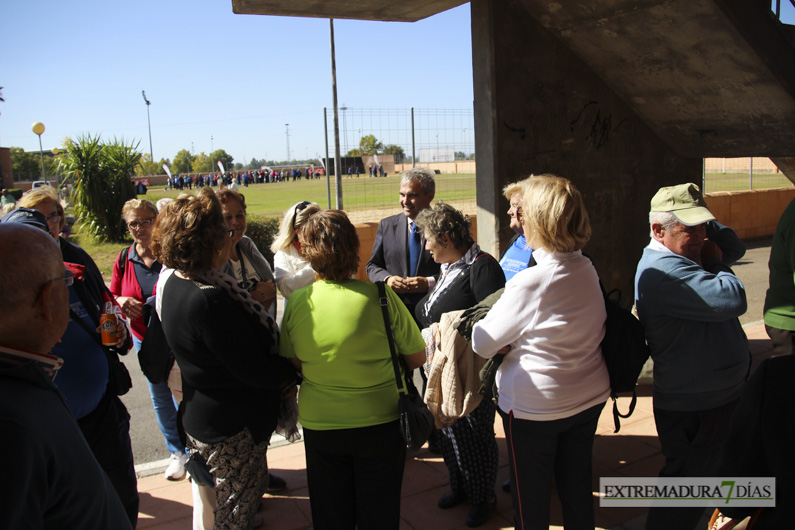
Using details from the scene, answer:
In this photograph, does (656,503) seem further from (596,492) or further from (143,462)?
(143,462)

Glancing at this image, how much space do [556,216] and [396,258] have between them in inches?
85.9

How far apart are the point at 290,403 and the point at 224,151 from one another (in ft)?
392

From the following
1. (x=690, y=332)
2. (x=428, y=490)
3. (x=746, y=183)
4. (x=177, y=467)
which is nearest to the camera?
(x=690, y=332)

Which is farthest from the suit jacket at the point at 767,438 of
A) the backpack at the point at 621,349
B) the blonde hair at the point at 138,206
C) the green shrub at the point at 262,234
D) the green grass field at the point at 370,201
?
the green grass field at the point at 370,201

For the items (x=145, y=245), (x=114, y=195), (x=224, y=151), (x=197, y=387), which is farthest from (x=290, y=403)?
(x=224, y=151)

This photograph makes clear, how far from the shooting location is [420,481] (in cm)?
396

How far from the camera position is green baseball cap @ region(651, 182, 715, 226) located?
2.69 m

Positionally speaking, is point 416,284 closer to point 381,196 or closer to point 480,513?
point 480,513

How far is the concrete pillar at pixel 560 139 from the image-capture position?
471cm

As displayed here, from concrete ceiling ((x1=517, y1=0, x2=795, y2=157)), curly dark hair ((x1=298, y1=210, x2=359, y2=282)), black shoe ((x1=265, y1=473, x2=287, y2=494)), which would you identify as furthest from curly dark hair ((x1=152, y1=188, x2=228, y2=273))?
concrete ceiling ((x1=517, y1=0, x2=795, y2=157))

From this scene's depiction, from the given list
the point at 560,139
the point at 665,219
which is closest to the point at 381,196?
the point at 560,139

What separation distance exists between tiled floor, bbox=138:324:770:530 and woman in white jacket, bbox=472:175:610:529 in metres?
0.91

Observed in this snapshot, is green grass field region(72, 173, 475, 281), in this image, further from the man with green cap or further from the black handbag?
the black handbag

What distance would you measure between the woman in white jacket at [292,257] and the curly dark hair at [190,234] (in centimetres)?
125
